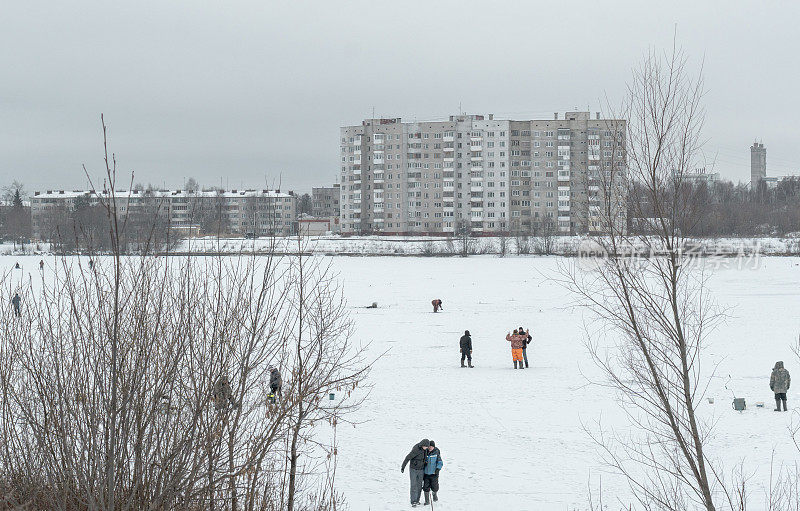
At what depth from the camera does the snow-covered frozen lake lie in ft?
41.2

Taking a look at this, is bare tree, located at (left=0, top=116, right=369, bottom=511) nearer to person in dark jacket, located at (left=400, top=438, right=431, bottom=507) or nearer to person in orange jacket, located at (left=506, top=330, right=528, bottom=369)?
person in dark jacket, located at (left=400, top=438, right=431, bottom=507)

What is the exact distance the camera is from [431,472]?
37.8 ft

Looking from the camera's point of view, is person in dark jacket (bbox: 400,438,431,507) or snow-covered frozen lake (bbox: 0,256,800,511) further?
snow-covered frozen lake (bbox: 0,256,800,511)

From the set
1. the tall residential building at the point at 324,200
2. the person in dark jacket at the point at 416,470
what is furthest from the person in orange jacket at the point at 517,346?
the tall residential building at the point at 324,200

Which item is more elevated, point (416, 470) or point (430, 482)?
point (416, 470)

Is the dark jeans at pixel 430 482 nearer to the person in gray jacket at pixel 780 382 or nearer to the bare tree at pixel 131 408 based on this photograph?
the bare tree at pixel 131 408

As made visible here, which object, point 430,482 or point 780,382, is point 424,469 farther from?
point 780,382

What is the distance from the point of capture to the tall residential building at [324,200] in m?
168

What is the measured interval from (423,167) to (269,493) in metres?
107

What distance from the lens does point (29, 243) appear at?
97938 millimetres

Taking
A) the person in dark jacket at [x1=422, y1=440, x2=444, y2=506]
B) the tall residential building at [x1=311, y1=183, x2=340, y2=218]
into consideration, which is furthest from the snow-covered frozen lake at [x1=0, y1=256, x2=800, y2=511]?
the tall residential building at [x1=311, y1=183, x2=340, y2=218]

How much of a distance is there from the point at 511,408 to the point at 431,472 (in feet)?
21.2

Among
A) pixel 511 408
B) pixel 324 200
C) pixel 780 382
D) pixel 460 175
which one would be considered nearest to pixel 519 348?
pixel 511 408

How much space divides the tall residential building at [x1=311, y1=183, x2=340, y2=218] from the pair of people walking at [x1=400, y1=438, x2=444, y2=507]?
157 meters
